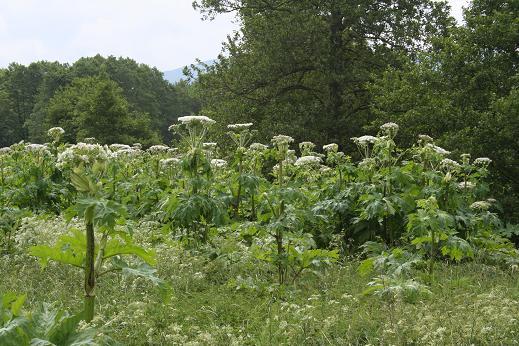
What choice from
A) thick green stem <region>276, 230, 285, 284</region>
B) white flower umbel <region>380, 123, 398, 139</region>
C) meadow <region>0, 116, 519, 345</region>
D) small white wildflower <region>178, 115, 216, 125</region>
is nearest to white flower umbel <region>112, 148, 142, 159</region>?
meadow <region>0, 116, 519, 345</region>

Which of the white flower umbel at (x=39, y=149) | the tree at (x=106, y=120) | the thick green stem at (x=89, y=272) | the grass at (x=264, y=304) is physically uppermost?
the tree at (x=106, y=120)

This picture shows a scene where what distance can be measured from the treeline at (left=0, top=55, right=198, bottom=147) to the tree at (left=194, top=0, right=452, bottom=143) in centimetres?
2152

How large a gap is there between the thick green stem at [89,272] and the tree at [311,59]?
57.4 feet

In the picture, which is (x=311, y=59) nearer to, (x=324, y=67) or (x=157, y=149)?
(x=324, y=67)

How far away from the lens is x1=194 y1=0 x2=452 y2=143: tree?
70.8 feet

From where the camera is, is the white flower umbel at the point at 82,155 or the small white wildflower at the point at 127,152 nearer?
the white flower umbel at the point at 82,155

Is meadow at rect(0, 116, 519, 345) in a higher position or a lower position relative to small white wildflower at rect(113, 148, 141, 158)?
lower

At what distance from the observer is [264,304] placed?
17.1ft

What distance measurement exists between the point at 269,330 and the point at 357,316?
82 cm

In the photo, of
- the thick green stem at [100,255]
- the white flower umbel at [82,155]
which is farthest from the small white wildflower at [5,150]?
the thick green stem at [100,255]

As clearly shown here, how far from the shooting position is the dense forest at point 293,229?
155 inches

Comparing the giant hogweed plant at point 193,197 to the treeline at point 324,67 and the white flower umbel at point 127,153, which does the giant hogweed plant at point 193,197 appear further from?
the treeline at point 324,67

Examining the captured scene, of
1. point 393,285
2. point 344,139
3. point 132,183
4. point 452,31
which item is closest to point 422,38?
point 344,139

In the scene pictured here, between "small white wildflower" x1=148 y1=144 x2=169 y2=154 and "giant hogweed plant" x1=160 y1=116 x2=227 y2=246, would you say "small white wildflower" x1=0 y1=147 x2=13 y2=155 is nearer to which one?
"small white wildflower" x1=148 y1=144 x2=169 y2=154
